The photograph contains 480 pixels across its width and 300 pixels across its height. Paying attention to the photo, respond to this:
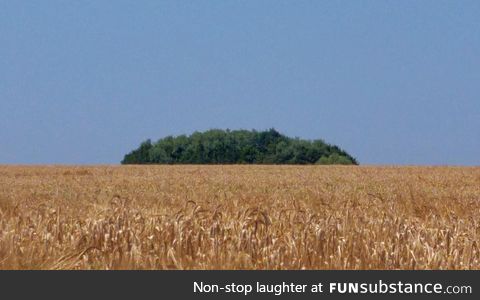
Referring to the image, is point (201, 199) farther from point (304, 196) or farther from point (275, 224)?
point (275, 224)

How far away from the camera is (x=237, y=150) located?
7038 cm

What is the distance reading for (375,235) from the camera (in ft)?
19.6
